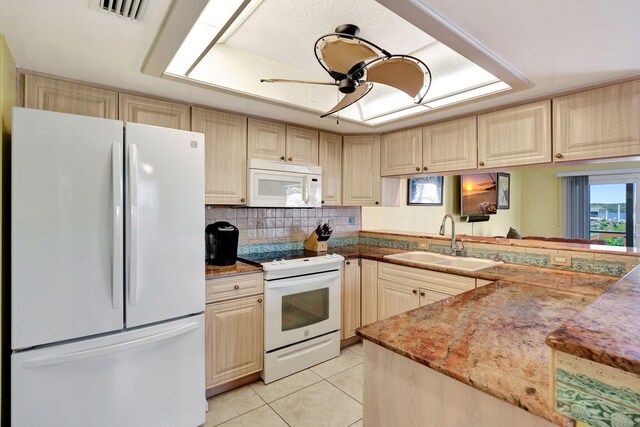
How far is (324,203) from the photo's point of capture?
316cm

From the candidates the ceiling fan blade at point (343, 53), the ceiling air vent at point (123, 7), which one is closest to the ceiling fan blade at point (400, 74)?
the ceiling fan blade at point (343, 53)

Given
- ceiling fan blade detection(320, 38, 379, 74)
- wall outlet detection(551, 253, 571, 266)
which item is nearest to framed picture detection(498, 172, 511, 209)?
wall outlet detection(551, 253, 571, 266)

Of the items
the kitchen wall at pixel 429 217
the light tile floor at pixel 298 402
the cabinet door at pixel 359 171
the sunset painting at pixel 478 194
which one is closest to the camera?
the light tile floor at pixel 298 402

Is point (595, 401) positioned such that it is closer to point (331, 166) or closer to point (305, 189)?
point (305, 189)

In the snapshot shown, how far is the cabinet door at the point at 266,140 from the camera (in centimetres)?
265

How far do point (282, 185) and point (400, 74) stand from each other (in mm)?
1486

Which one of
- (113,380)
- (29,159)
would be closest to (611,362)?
(113,380)

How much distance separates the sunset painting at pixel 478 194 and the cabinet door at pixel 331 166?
2573 millimetres

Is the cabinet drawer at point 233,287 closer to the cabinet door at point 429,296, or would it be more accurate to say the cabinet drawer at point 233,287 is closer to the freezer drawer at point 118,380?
the freezer drawer at point 118,380

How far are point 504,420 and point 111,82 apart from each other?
2.57 m

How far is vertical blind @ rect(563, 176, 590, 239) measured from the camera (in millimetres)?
5668

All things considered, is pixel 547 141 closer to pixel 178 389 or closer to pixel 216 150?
pixel 216 150

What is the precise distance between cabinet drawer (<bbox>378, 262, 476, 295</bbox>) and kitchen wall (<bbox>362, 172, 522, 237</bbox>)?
1137 millimetres

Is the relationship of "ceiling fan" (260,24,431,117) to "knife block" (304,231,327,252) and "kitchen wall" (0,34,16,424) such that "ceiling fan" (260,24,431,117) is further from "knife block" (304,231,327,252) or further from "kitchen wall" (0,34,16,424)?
"knife block" (304,231,327,252)
